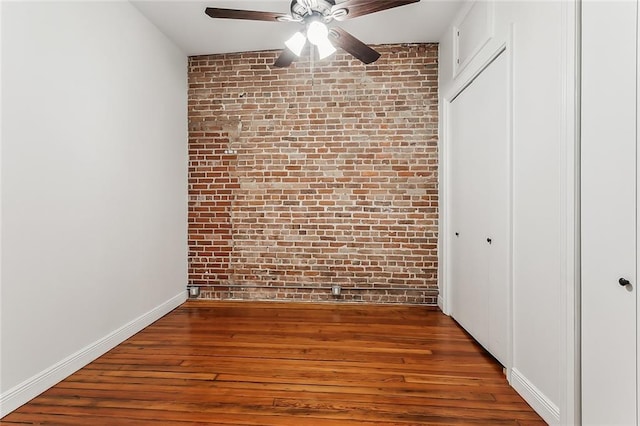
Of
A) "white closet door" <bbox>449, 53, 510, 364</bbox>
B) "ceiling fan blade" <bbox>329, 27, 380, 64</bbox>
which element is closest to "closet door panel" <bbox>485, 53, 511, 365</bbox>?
"white closet door" <bbox>449, 53, 510, 364</bbox>

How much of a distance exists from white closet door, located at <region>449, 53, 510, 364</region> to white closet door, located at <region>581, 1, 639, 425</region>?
68cm

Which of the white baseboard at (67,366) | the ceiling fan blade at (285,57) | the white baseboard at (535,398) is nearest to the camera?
the white baseboard at (535,398)

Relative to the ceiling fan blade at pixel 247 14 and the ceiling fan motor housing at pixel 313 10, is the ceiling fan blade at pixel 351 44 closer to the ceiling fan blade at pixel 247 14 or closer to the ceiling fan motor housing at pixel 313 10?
the ceiling fan motor housing at pixel 313 10

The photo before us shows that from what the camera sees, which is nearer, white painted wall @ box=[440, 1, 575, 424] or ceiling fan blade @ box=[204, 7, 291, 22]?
white painted wall @ box=[440, 1, 575, 424]

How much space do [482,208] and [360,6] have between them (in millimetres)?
1661

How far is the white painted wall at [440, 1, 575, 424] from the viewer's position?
5.16 ft

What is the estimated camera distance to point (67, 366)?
2180 mm

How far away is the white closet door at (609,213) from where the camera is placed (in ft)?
4.11

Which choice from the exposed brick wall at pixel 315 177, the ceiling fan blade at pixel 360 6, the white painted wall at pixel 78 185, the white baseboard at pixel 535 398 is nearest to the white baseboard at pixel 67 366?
the white painted wall at pixel 78 185

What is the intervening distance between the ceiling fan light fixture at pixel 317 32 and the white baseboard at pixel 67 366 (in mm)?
2631

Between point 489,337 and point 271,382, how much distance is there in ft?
5.11

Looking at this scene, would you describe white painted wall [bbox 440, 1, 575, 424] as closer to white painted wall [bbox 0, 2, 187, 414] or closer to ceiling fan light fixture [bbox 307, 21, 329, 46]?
ceiling fan light fixture [bbox 307, 21, 329, 46]

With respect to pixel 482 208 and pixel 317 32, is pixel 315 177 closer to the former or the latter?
pixel 317 32

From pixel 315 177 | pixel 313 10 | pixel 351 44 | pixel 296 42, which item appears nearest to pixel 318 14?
pixel 313 10
